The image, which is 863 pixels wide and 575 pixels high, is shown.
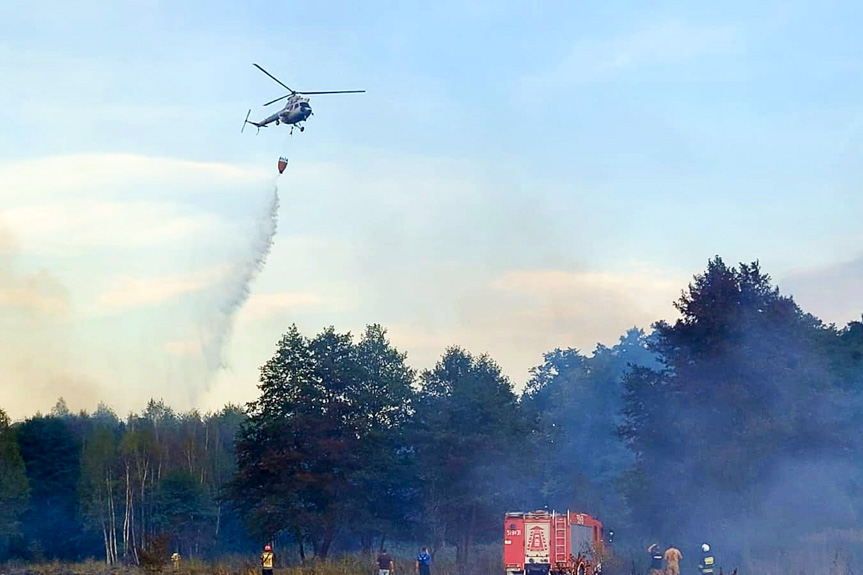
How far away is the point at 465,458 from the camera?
64.1 m

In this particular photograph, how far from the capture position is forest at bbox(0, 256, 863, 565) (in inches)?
2077

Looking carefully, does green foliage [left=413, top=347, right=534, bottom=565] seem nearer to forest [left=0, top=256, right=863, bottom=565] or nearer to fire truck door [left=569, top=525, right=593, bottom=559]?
forest [left=0, top=256, right=863, bottom=565]

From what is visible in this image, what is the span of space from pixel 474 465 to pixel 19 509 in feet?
126

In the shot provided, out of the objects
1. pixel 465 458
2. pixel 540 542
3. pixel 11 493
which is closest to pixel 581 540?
pixel 540 542

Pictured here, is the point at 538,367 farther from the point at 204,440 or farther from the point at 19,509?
the point at 19,509

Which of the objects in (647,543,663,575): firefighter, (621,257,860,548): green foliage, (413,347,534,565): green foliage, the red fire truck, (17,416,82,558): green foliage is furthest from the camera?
(17,416,82,558): green foliage

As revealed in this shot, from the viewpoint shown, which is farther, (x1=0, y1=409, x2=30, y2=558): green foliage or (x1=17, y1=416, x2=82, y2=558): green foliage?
(x1=17, y1=416, x2=82, y2=558): green foliage

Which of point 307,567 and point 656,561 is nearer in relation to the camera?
point 656,561

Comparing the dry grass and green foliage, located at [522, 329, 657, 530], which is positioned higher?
green foliage, located at [522, 329, 657, 530]

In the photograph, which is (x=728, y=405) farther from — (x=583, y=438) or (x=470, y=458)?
(x=583, y=438)

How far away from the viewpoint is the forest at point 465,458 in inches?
2077

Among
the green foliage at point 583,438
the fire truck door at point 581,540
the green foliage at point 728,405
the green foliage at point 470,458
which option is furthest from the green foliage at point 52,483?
the fire truck door at point 581,540

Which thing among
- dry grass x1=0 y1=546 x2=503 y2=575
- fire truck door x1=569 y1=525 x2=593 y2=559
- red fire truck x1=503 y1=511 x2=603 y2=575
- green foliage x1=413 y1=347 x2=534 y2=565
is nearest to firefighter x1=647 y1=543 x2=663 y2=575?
fire truck door x1=569 y1=525 x2=593 y2=559

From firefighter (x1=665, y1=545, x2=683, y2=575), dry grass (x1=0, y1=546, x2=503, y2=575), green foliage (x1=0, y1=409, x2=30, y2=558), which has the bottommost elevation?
dry grass (x1=0, y1=546, x2=503, y2=575)
